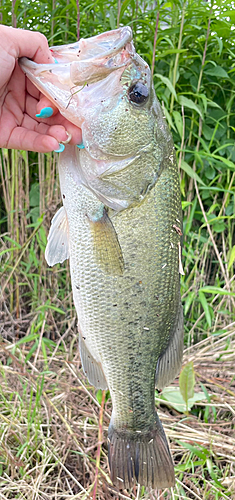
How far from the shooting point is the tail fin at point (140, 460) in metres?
1.29

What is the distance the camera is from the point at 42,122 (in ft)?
4.24

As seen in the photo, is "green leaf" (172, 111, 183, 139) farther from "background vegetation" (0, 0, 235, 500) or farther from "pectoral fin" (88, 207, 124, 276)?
"pectoral fin" (88, 207, 124, 276)

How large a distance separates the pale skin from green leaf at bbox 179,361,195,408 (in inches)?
44.3

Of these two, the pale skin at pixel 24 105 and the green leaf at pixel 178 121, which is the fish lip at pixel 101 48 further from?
the green leaf at pixel 178 121

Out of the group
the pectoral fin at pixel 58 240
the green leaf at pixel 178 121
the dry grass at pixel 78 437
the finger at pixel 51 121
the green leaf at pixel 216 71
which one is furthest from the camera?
the green leaf at pixel 216 71

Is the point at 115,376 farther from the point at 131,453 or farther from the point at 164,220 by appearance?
the point at 164,220

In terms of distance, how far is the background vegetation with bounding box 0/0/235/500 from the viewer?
1751 millimetres

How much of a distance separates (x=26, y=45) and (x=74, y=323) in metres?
1.81

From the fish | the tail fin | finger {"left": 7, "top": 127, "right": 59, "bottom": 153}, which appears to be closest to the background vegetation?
the tail fin

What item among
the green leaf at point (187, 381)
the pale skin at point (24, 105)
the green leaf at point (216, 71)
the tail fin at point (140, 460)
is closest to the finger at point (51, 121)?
the pale skin at point (24, 105)

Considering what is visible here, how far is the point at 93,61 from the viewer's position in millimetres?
1023

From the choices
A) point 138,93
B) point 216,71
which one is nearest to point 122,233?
point 138,93

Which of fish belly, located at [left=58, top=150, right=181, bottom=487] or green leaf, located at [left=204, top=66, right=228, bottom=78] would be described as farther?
green leaf, located at [left=204, top=66, right=228, bottom=78]

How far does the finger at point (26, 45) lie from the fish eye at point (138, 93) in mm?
250
